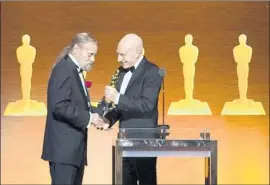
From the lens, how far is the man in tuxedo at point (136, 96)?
477 centimetres

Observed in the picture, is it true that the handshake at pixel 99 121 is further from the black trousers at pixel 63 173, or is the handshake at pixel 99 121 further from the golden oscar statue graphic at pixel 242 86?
the golden oscar statue graphic at pixel 242 86

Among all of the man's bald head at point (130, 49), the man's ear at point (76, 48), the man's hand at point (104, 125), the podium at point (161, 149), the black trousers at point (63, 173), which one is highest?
the man's bald head at point (130, 49)

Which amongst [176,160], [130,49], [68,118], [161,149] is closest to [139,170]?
[161,149]

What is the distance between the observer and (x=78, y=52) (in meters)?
4.55

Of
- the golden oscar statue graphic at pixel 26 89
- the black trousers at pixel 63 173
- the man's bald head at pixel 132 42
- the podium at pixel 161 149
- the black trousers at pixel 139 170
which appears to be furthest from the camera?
the golden oscar statue graphic at pixel 26 89

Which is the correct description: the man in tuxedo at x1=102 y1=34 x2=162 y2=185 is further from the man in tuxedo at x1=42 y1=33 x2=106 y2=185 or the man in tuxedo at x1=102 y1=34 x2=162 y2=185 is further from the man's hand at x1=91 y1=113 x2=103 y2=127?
the man in tuxedo at x1=42 y1=33 x2=106 y2=185

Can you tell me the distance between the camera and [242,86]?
6.72 m

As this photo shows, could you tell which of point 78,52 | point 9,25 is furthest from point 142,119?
point 9,25

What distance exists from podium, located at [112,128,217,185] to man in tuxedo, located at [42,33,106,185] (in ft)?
0.69

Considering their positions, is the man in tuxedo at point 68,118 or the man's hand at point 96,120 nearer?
the man in tuxedo at point 68,118

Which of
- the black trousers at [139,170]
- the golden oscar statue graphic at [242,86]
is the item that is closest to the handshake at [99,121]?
the black trousers at [139,170]

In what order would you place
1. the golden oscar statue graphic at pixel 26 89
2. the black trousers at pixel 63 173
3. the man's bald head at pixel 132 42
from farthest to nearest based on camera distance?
the golden oscar statue graphic at pixel 26 89 → the man's bald head at pixel 132 42 → the black trousers at pixel 63 173

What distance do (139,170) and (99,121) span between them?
414mm

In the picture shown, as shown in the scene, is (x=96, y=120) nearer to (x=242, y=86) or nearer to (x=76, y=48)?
(x=76, y=48)
